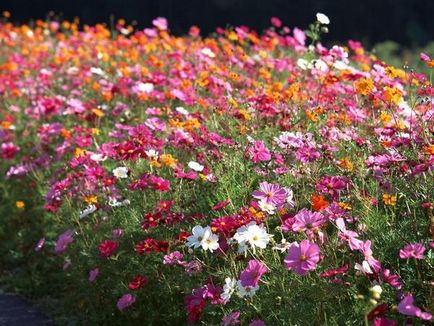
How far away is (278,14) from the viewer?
1427 cm

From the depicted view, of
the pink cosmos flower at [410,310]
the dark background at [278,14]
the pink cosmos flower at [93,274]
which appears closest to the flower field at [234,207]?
the pink cosmos flower at [410,310]

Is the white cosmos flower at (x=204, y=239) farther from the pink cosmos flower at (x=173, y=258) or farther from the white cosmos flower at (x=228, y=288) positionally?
the pink cosmos flower at (x=173, y=258)

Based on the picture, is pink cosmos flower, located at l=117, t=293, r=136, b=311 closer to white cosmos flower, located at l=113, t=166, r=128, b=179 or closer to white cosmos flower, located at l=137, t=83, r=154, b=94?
white cosmos flower, located at l=113, t=166, r=128, b=179

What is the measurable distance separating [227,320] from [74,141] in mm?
2415

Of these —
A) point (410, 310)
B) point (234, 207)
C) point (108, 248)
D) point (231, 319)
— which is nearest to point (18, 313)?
point (108, 248)

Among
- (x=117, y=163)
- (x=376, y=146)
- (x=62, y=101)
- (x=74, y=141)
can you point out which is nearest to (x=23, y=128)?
(x=62, y=101)

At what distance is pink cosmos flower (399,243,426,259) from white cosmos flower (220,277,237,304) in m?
0.66

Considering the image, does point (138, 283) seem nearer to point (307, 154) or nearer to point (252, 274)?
point (252, 274)

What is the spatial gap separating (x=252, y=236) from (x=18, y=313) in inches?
74.5

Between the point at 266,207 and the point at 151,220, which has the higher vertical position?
the point at 266,207

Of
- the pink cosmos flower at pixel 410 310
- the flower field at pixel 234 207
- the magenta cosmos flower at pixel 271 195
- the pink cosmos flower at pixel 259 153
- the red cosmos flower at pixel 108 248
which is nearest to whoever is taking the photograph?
the pink cosmos flower at pixel 410 310

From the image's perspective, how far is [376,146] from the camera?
3842 mm

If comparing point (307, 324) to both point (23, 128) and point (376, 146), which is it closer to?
point (376, 146)

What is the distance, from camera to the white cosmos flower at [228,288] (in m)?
3.02
